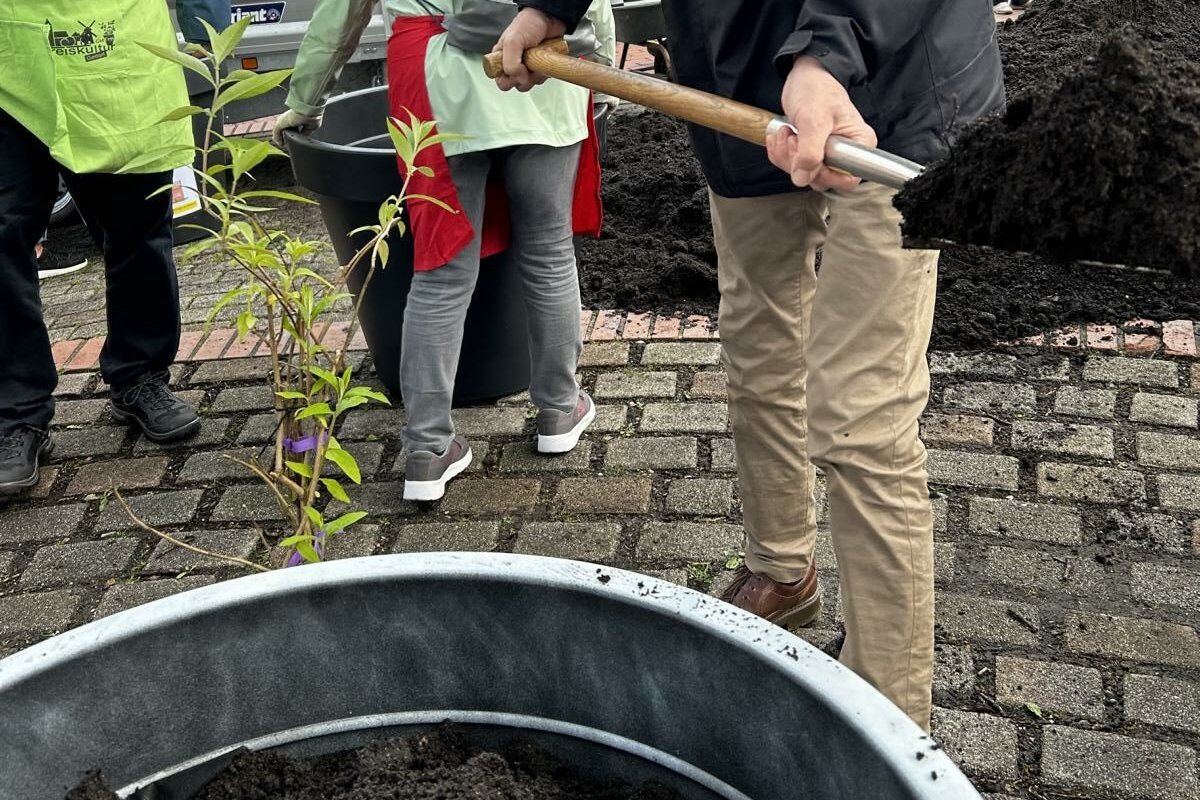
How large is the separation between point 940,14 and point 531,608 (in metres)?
1.25

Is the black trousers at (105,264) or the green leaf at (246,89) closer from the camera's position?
A: the green leaf at (246,89)

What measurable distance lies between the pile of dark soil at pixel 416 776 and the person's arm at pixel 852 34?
3.35ft

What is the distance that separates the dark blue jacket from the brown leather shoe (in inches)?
37.5

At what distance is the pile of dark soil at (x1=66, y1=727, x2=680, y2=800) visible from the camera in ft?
4.63

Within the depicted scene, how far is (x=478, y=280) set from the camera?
3742mm

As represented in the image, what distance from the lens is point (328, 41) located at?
3.28 m

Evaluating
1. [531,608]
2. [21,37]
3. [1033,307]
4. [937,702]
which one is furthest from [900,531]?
[21,37]

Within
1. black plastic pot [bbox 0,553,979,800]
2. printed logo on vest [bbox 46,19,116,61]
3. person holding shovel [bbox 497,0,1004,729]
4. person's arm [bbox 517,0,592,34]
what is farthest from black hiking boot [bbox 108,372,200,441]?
black plastic pot [bbox 0,553,979,800]

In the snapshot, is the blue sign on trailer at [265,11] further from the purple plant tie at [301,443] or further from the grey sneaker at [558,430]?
the purple plant tie at [301,443]

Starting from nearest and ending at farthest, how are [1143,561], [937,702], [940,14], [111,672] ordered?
[111,672] < [940,14] < [937,702] < [1143,561]

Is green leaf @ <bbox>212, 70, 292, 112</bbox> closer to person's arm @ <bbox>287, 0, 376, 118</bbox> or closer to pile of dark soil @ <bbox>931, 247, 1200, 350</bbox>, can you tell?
person's arm @ <bbox>287, 0, 376, 118</bbox>

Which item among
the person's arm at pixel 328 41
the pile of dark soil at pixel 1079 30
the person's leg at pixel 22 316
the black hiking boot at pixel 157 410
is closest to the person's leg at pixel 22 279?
the person's leg at pixel 22 316

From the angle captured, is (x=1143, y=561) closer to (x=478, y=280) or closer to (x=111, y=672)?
(x=478, y=280)

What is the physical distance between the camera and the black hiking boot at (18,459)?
3637 mm
